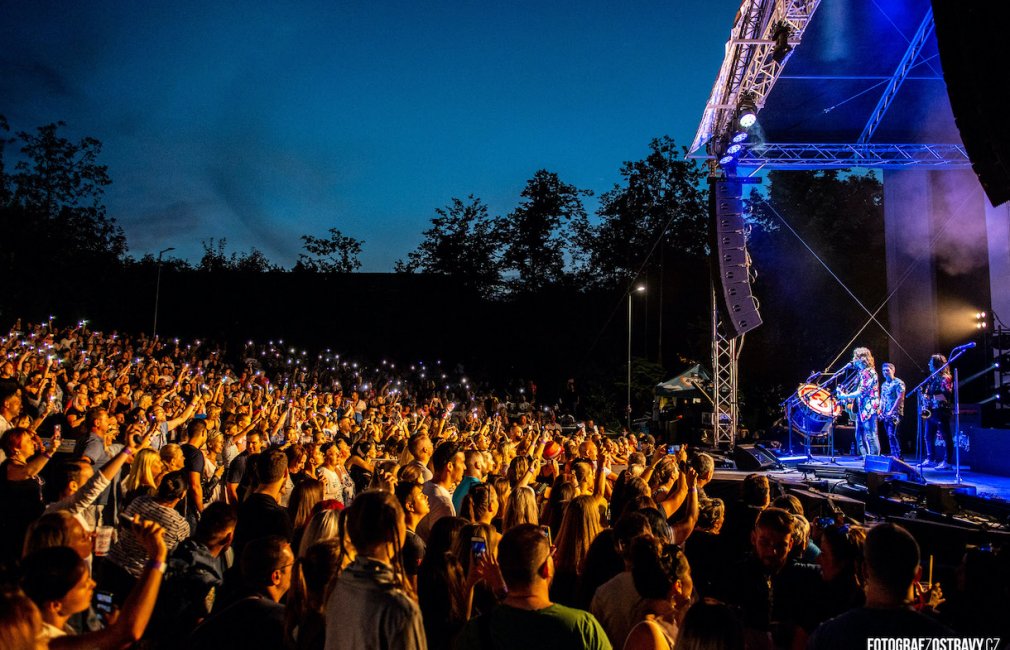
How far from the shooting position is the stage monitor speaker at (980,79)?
4.82m

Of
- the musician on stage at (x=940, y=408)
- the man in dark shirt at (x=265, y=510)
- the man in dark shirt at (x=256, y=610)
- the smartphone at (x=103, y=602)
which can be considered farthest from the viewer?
the musician on stage at (x=940, y=408)

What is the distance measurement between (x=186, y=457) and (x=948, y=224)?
17.5 meters

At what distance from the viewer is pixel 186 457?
5527 millimetres

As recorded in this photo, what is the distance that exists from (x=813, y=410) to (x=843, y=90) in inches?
255

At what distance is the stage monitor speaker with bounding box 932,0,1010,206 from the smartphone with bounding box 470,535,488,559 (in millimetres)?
5054

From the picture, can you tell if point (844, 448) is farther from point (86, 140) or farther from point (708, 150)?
point (86, 140)

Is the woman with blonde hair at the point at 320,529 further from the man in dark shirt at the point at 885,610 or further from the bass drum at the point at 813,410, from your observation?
the bass drum at the point at 813,410

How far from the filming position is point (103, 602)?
2.85 metres

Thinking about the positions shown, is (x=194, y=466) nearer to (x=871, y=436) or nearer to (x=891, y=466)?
(x=891, y=466)

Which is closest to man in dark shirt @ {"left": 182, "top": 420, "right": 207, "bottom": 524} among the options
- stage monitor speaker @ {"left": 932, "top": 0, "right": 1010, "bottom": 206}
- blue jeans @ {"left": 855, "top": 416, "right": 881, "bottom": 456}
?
stage monitor speaker @ {"left": 932, "top": 0, "right": 1010, "bottom": 206}

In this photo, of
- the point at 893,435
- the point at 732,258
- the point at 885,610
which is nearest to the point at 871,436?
the point at 893,435

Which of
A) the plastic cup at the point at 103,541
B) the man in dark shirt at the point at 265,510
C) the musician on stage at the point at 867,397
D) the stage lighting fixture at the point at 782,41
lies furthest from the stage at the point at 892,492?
the stage lighting fixture at the point at 782,41

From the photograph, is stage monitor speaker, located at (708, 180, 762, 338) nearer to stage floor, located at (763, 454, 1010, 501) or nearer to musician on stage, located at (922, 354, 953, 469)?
Answer: stage floor, located at (763, 454, 1010, 501)

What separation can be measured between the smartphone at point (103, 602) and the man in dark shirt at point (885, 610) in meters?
2.87
